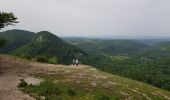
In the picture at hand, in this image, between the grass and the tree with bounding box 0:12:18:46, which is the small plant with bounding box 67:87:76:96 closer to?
the grass

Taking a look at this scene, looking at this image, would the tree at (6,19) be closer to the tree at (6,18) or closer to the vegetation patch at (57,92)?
the tree at (6,18)

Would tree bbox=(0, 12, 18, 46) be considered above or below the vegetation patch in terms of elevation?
above

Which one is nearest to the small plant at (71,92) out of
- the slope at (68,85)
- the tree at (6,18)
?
the slope at (68,85)

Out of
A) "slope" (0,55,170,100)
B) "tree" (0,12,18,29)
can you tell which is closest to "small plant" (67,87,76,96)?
"slope" (0,55,170,100)

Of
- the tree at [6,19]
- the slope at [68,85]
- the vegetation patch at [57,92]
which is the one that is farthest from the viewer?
the tree at [6,19]

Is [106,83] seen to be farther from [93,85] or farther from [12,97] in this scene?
[12,97]

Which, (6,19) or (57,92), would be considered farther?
(6,19)

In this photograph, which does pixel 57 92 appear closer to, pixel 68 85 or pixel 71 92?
pixel 71 92

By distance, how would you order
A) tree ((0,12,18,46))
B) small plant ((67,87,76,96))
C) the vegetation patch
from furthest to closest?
1. tree ((0,12,18,46))
2. small plant ((67,87,76,96))
3. the vegetation patch

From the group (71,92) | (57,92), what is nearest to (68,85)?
(71,92)

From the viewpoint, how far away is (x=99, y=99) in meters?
33.0

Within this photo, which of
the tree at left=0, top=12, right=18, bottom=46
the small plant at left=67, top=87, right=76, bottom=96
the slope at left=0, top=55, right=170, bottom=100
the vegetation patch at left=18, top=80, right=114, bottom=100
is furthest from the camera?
the tree at left=0, top=12, right=18, bottom=46

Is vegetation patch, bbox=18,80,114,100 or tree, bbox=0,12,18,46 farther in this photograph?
tree, bbox=0,12,18,46

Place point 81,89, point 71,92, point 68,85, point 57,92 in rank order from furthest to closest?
point 68,85 < point 81,89 < point 71,92 < point 57,92
